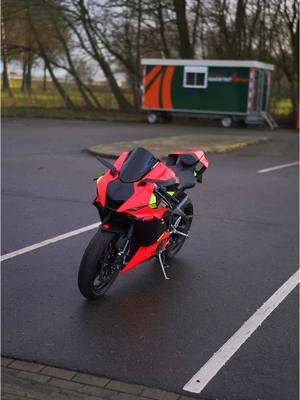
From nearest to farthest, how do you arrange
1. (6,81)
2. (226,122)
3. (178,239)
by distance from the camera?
(178,239) < (226,122) < (6,81)

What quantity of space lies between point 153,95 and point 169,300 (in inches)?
911

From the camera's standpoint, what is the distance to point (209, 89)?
2627 centimetres

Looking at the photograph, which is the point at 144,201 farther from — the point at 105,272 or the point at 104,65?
the point at 104,65

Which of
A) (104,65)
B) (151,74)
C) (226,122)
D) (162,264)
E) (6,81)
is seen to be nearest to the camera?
(162,264)

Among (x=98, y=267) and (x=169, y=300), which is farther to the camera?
(x=169, y=300)

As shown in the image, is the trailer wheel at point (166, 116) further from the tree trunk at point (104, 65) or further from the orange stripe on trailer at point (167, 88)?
the tree trunk at point (104, 65)

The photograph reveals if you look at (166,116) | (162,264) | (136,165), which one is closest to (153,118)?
(166,116)

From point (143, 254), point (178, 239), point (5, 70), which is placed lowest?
point (178, 239)

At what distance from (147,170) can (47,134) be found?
15.1 meters

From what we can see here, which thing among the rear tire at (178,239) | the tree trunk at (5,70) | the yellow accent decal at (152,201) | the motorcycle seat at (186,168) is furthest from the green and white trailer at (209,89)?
the yellow accent decal at (152,201)

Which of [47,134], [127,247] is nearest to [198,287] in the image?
[127,247]

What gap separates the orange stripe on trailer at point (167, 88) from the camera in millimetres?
27016

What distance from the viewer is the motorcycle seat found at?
571cm

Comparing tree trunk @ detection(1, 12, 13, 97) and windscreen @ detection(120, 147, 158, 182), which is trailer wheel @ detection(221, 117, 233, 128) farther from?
windscreen @ detection(120, 147, 158, 182)
